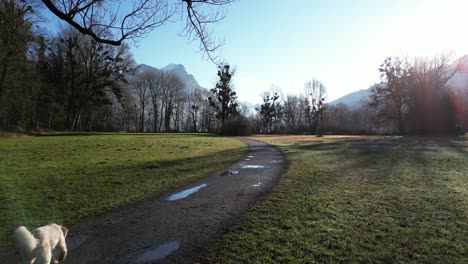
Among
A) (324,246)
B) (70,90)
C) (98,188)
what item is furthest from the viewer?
(70,90)

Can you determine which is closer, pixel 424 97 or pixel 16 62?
pixel 16 62

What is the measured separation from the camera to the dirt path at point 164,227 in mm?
4023

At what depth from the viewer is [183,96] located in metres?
86.1

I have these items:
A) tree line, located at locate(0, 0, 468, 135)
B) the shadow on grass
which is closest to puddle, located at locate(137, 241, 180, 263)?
the shadow on grass

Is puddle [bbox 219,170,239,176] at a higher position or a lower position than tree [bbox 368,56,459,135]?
lower

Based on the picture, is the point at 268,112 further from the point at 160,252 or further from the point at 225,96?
the point at 160,252

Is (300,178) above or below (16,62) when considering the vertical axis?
below

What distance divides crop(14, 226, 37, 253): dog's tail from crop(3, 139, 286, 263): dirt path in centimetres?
88

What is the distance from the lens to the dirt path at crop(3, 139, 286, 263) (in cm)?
402

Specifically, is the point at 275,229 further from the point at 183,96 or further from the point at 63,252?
the point at 183,96

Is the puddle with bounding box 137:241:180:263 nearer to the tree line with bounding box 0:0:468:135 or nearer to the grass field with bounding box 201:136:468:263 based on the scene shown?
the grass field with bounding box 201:136:468:263

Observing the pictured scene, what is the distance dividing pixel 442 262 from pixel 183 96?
8483 cm

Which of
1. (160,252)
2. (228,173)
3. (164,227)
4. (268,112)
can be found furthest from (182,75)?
(160,252)

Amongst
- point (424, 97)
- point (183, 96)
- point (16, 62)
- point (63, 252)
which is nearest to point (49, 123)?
point (16, 62)
